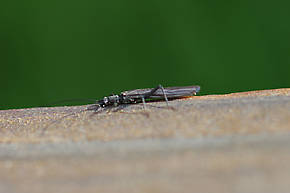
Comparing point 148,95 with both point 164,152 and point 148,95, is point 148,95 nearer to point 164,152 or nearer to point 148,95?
point 148,95

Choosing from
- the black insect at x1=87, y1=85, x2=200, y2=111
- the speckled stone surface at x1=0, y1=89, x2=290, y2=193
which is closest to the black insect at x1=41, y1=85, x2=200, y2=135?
the black insect at x1=87, y1=85, x2=200, y2=111

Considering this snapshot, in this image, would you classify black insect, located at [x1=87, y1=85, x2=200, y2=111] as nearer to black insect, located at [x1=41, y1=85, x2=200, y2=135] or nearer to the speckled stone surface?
black insect, located at [x1=41, y1=85, x2=200, y2=135]

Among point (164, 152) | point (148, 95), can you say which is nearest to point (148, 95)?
point (148, 95)

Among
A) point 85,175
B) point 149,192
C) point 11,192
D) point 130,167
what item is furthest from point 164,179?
point 11,192

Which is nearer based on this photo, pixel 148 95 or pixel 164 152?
pixel 164 152

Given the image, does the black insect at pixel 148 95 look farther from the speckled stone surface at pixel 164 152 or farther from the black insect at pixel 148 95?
the speckled stone surface at pixel 164 152

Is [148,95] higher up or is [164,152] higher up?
[148,95]

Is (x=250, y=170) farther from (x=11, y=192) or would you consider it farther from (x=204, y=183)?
(x=11, y=192)

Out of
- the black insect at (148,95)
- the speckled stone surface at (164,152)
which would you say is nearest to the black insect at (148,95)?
the black insect at (148,95)
